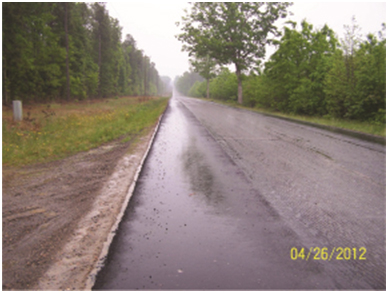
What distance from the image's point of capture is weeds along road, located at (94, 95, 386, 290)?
2.79 meters

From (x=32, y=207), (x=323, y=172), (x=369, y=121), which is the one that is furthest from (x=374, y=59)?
(x=32, y=207)

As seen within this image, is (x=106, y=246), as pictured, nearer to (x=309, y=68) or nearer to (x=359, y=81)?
(x=359, y=81)

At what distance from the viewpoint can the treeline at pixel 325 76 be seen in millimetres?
15008

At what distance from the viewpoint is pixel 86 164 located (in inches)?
299

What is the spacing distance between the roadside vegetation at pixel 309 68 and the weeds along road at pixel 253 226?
29.5 feet

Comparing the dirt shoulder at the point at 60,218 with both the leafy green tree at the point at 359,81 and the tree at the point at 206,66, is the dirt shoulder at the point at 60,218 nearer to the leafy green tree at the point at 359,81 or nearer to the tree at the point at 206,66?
the leafy green tree at the point at 359,81

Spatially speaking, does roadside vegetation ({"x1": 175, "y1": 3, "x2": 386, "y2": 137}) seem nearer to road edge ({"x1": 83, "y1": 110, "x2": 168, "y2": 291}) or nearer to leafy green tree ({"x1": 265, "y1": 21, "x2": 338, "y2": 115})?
leafy green tree ({"x1": 265, "y1": 21, "x2": 338, "y2": 115})

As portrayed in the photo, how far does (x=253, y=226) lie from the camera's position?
3846 mm

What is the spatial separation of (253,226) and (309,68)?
2155 cm

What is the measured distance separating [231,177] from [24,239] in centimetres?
398

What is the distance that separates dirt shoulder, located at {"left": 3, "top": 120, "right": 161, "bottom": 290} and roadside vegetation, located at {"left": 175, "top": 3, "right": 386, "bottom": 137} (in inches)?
483
